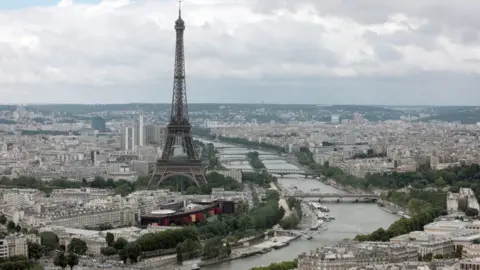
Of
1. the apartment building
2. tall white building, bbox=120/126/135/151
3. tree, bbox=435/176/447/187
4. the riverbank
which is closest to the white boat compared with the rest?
the riverbank

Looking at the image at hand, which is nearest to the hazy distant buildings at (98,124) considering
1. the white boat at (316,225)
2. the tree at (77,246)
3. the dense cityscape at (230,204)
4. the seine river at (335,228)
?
the dense cityscape at (230,204)

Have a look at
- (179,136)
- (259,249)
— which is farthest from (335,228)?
(179,136)

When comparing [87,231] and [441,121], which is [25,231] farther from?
[441,121]

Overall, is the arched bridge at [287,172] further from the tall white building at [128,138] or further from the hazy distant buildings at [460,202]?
the hazy distant buildings at [460,202]

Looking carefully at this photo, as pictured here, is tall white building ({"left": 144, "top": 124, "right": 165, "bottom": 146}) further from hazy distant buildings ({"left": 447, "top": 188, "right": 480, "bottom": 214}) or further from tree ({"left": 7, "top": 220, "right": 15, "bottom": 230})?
tree ({"left": 7, "top": 220, "right": 15, "bottom": 230})

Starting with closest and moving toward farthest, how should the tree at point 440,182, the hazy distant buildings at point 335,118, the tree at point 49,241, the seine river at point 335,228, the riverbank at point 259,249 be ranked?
the seine river at point 335,228, the riverbank at point 259,249, the tree at point 49,241, the tree at point 440,182, the hazy distant buildings at point 335,118

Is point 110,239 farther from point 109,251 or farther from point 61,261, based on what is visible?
point 61,261

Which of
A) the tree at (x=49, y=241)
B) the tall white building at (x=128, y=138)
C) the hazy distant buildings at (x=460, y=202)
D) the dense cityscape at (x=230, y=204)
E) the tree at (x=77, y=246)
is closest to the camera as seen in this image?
the dense cityscape at (x=230, y=204)
